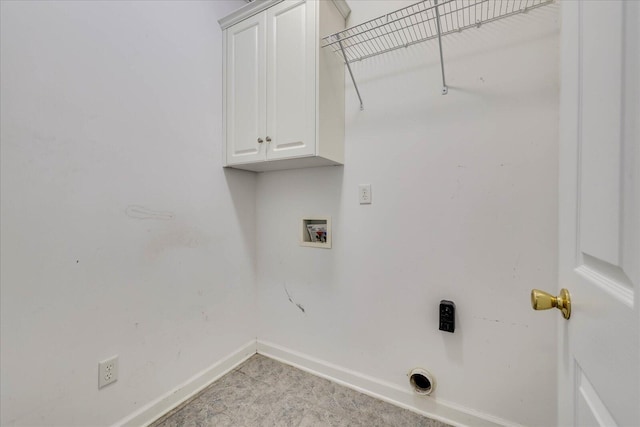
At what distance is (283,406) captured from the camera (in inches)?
54.2

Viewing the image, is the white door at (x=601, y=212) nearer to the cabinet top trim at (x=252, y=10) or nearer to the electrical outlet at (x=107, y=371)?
the cabinet top trim at (x=252, y=10)

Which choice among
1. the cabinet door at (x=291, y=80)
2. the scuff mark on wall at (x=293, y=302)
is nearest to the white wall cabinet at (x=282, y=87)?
the cabinet door at (x=291, y=80)

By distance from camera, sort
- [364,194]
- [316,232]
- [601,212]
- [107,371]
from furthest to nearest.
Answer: [316,232] < [364,194] < [107,371] < [601,212]

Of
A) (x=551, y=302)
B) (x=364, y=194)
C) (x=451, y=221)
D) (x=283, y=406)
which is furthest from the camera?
(x=364, y=194)

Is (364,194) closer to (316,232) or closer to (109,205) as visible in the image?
(316,232)

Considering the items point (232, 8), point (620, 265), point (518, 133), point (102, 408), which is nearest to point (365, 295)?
point (518, 133)

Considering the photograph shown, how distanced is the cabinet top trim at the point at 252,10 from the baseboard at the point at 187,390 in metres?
Answer: 2.12

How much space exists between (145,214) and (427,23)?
1.70 metres

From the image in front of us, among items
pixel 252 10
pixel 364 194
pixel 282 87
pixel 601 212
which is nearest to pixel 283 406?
pixel 364 194

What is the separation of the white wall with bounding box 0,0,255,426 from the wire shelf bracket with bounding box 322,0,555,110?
Answer: 0.87m

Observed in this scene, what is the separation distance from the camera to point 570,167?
56cm

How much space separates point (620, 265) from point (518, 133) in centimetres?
97

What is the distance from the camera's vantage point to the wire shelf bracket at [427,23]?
111cm

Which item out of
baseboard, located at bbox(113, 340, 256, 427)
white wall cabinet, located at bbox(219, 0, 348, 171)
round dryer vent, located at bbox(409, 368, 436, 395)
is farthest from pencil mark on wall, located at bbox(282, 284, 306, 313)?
white wall cabinet, located at bbox(219, 0, 348, 171)
